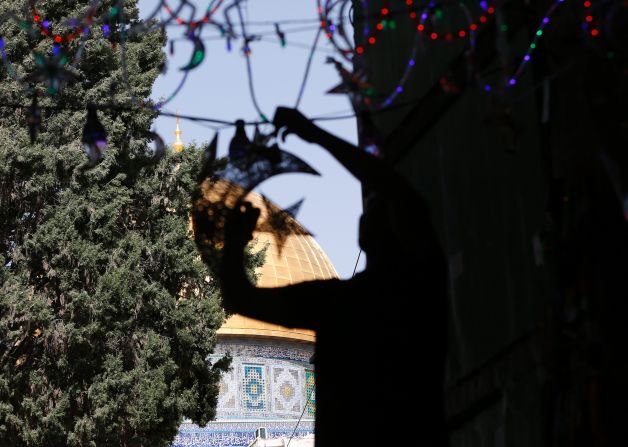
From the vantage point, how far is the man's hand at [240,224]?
471cm

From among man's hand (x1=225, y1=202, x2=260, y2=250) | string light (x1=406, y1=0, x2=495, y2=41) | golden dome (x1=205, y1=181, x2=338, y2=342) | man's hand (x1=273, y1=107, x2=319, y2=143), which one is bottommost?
man's hand (x1=225, y1=202, x2=260, y2=250)

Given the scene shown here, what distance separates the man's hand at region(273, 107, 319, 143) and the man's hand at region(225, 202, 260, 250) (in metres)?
0.40

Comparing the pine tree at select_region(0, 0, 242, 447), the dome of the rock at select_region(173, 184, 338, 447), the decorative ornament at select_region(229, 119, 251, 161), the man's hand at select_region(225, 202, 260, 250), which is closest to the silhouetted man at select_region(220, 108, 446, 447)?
the man's hand at select_region(225, 202, 260, 250)

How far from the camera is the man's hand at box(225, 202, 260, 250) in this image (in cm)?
471

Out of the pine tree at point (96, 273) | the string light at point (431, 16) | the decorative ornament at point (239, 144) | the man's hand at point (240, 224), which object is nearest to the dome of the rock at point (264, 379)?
the pine tree at point (96, 273)

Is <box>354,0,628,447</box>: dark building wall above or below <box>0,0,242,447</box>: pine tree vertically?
below

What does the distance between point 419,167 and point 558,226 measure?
2.55 m

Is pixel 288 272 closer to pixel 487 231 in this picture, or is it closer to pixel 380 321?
pixel 487 231

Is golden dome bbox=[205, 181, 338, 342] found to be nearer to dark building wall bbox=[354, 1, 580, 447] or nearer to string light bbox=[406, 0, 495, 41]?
dark building wall bbox=[354, 1, 580, 447]

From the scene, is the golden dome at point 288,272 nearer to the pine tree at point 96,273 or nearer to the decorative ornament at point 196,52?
the pine tree at point 96,273

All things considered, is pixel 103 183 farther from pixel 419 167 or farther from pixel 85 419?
pixel 419 167

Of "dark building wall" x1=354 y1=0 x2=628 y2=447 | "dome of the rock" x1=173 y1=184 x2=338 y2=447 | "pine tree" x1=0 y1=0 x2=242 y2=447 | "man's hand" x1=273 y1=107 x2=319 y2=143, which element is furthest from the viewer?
"dome of the rock" x1=173 y1=184 x2=338 y2=447

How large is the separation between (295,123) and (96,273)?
13367 mm

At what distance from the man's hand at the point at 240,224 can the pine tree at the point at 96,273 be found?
12007mm
